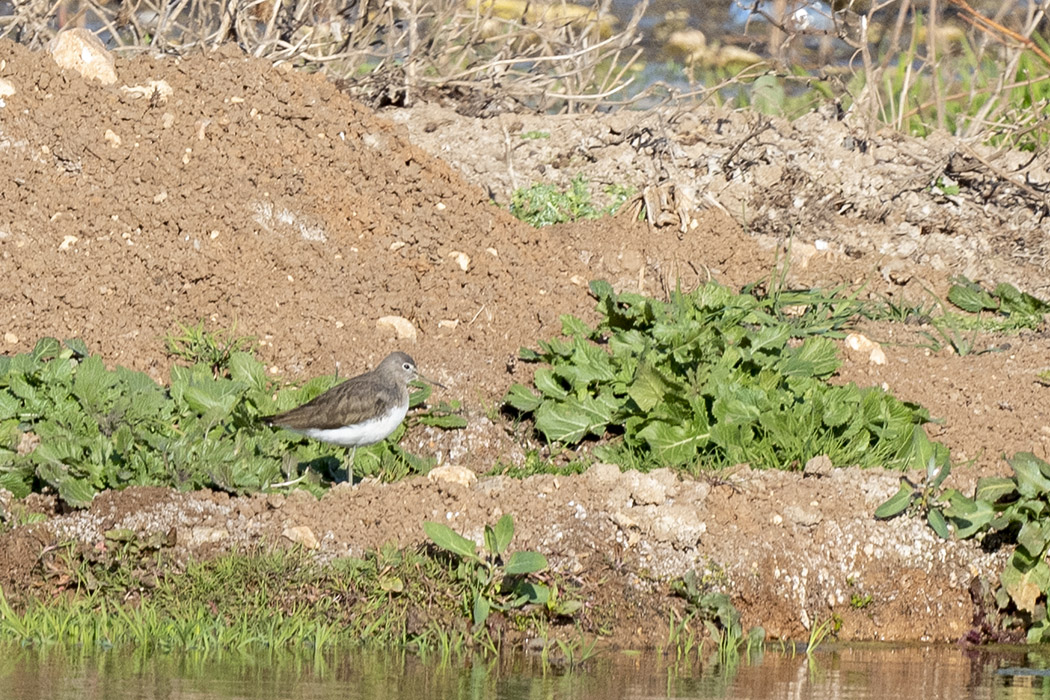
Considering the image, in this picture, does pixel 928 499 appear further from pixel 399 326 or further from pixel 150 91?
pixel 150 91

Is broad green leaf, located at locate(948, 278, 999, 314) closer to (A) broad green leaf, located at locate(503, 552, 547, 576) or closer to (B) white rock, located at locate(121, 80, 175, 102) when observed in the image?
(A) broad green leaf, located at locate(503, 552, 547, 576)

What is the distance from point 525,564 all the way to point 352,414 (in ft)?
4.31

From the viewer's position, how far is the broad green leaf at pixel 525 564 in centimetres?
572

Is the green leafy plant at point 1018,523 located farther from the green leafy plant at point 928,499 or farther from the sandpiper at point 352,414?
the sandpiper at point 352,414

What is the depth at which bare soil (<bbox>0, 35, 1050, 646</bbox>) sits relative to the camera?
6.23m

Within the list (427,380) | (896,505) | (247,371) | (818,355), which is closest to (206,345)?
(247,371)

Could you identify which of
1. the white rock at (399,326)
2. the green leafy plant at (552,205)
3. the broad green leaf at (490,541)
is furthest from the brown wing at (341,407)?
the green leafy plant at (552,205)

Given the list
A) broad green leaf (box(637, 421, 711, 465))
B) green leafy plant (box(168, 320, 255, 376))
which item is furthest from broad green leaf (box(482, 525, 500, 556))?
green leafy plant (box(168, 320, 255, 376))

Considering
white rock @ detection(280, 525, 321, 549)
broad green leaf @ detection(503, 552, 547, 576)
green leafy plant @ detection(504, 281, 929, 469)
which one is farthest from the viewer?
green leafy plant @ detection(504, 281, 929, 469)

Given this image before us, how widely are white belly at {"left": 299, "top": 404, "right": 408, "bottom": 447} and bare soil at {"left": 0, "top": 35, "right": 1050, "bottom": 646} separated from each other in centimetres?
32

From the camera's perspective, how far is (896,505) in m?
6.29

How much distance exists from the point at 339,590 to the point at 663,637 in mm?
1363

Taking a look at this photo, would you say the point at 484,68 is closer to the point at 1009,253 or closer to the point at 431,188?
the point at 431,188

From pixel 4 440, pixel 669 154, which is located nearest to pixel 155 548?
pixel 4 440
